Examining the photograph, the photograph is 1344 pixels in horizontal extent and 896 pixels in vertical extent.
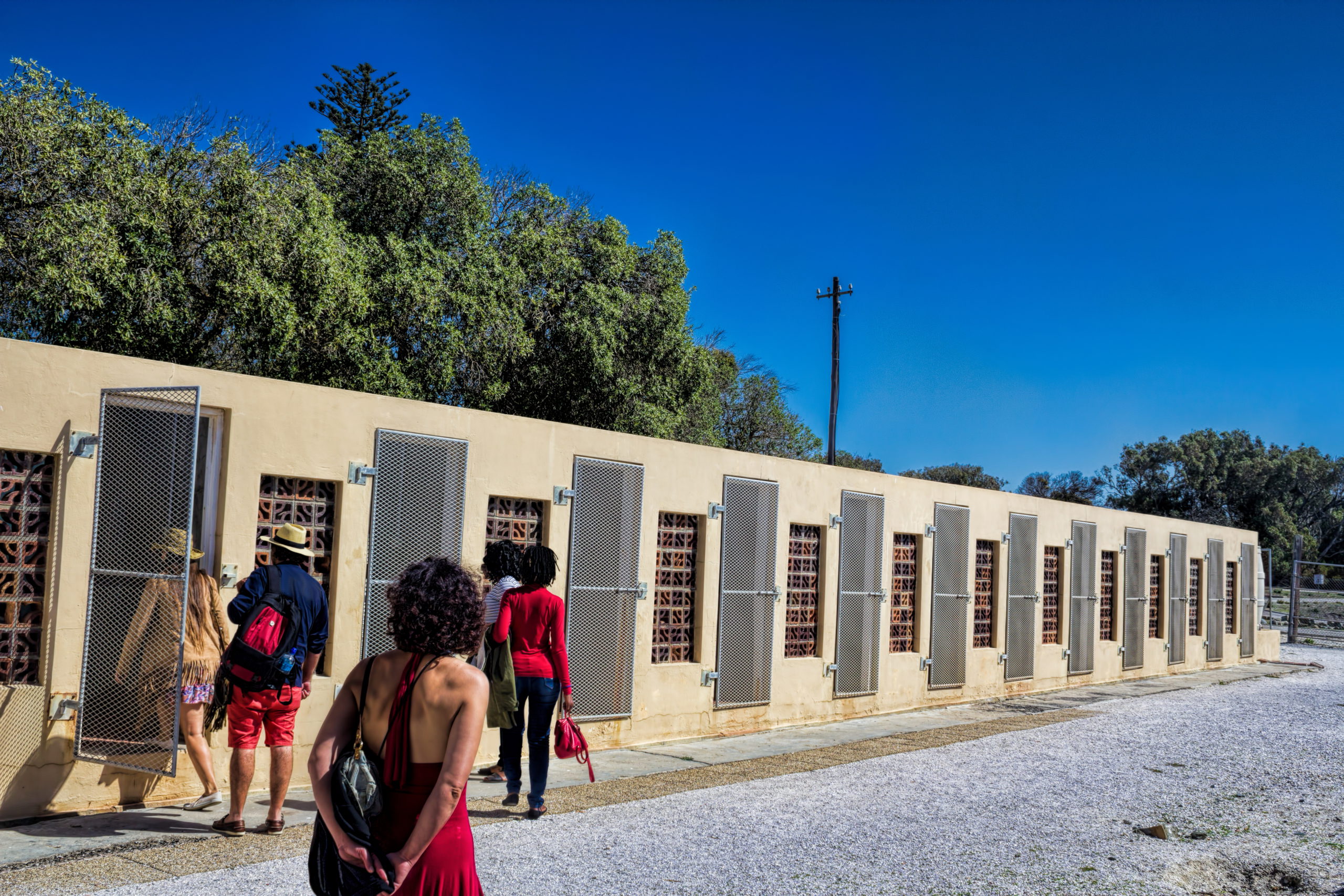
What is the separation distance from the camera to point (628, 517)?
9.45 metres

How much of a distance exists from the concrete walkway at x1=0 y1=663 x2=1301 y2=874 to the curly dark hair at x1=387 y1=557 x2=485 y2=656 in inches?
131

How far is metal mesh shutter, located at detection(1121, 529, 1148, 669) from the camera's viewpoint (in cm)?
1759

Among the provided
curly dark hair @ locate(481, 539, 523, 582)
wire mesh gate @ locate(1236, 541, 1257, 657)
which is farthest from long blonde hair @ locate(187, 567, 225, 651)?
wire mesh gate @ locate(1236, 541, 1257, 657)

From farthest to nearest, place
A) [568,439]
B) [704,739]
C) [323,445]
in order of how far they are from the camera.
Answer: [704,739] → [568,439] → [323,445]

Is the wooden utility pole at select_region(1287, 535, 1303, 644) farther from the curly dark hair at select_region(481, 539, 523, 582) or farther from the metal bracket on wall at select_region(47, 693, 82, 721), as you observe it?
the metal bracket on wall at select_region(47, 693, 82, 721)

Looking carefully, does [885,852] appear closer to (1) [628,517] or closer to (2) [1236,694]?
(1) [628,517]

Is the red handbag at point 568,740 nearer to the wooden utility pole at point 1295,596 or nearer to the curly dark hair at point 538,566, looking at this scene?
the curly dark hair at point 538,566

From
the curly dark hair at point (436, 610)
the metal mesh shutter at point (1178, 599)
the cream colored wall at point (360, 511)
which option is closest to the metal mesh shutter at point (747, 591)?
the cream colored wall at point (360, 511)

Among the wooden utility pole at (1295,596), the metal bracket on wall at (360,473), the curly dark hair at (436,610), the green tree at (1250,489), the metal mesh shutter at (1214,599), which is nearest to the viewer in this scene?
the curly dark hair at (436,610)

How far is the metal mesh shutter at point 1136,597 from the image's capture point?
1759 centimetres

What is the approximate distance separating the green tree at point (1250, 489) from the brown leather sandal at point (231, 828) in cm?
5934

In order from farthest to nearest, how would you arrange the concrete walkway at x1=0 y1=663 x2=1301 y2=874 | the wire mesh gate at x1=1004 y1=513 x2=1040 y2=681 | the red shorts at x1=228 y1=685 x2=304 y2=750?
the wire mesh gate at x1=1004 y1=513 x2=1040 y2=681
the red shorts at x1=228 y1=685 x2=304 y2=750
the concrete walkway at x1=0 y1=663 x2=1301 y2=874

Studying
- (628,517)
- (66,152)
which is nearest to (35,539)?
(628,517)

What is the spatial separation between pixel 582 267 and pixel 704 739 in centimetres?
1493
